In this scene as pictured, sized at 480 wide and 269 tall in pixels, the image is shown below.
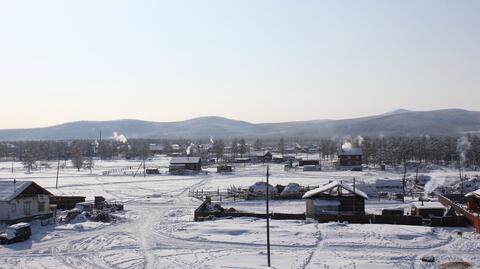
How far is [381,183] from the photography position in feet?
196

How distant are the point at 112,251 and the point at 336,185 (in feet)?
66.1

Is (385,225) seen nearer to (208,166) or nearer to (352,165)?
(352,165)

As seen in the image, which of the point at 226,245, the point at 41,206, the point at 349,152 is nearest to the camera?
the point at 226,245

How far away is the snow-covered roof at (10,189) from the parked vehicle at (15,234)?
580 cm

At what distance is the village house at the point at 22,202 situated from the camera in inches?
1497


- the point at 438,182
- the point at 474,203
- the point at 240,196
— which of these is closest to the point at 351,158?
the point at 438,182

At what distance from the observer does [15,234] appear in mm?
32219

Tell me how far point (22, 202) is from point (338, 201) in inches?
1034

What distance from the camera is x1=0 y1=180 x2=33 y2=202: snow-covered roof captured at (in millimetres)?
38072

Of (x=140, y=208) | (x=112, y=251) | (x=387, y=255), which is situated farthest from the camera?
(x=140, y=208)

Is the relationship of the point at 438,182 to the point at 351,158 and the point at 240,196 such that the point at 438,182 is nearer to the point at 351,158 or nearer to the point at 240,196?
the point at 351,158

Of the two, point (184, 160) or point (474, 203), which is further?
point (184, 160)

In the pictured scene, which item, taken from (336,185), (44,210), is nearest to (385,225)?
(336,185)

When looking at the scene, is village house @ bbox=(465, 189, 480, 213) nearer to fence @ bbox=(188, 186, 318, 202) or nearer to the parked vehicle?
fence @ bbox=(188, 186, 318, 202)
